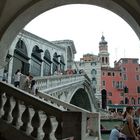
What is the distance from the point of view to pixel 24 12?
547 cm

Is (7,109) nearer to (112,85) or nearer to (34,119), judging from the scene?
(34,119)

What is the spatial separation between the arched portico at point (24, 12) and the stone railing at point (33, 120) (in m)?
1.30

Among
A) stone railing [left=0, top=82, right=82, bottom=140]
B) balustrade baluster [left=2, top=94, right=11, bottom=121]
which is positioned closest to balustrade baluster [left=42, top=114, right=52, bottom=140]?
stone railing [left=0, top=82, right=82, bottom=140]

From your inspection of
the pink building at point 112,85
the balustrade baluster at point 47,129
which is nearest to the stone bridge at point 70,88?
the balustrade baluster at point 47,129

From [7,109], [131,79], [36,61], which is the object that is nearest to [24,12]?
[7,109]

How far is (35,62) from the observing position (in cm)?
2645

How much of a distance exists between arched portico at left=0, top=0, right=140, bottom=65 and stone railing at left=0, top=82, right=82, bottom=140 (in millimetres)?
1301

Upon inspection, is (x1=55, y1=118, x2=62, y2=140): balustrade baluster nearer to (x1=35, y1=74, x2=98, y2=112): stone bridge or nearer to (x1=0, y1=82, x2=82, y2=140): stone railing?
(x1=0, y1=82, x2=82, y2=140): stone railing

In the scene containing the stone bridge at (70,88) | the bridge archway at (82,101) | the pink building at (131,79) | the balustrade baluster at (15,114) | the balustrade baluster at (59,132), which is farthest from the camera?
the pink building at (131,79)

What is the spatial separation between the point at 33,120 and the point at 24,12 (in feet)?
7.57

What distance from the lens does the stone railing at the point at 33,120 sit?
3883 mm

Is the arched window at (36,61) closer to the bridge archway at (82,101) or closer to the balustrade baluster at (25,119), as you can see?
the bridge archway at (82,101)

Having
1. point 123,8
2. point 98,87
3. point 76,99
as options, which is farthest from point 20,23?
point 98,87

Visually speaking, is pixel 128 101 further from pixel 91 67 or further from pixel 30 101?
pixel 30 101
